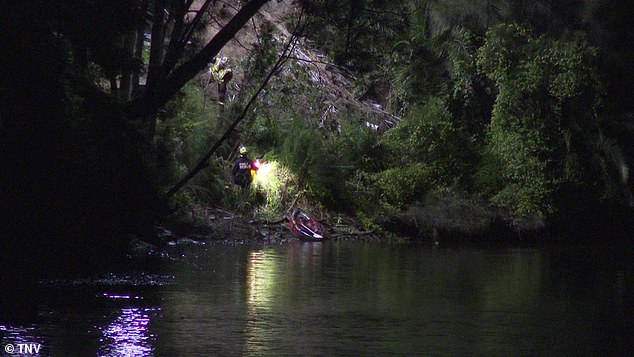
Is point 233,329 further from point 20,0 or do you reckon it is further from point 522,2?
point 522,2

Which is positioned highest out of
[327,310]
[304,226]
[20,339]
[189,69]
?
[189,69]

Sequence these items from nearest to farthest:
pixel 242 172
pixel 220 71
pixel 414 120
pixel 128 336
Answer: pixel 128 336 < pixel 242 172 < pixel 414 120 < pixel 220 71

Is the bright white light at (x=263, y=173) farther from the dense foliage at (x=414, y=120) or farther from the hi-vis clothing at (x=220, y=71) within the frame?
the hi-vis clothing at (x=220, y=71)

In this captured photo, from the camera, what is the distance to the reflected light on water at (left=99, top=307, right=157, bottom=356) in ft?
29.7

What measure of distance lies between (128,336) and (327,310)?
9.92 feet

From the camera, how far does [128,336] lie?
9.87 metres

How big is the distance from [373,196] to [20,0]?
66.0ft

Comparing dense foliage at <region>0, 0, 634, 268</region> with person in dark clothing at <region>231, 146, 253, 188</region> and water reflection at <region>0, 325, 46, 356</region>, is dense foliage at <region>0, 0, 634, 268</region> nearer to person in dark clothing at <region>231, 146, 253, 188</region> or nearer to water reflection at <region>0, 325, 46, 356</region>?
person in dark clothing at <region>231, 146, 253, 188</region>

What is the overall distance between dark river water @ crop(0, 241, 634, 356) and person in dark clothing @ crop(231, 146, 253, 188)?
869cm

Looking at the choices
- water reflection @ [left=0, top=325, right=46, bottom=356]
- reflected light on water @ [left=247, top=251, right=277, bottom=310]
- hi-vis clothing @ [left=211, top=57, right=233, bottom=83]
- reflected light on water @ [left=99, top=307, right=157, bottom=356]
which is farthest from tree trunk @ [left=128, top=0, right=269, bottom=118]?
hi-vis clothing @ [left=211, top=57, right=233, bottom=83]

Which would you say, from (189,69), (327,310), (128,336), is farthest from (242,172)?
(128,336)

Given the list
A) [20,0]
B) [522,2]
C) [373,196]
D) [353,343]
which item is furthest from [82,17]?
[373,196]

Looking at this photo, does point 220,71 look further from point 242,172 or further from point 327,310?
point 327,310

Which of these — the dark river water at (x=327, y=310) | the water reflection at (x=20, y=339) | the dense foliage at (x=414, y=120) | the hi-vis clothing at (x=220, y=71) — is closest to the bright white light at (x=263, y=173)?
the dense foliage at (x=414, y=120)
